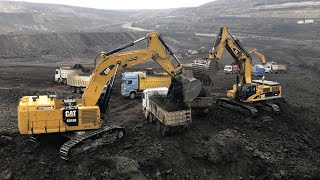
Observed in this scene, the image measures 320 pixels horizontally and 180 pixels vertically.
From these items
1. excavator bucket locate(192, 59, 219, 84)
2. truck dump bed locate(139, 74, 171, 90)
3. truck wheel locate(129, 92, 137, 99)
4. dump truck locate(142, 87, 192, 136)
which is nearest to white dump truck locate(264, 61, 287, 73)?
truck dump bed locate(139, 74, 171, 90)

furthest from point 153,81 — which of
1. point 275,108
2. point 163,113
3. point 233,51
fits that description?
point 163,113

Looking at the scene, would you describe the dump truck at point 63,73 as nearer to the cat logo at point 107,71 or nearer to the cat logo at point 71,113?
the cat logo at point 107,71

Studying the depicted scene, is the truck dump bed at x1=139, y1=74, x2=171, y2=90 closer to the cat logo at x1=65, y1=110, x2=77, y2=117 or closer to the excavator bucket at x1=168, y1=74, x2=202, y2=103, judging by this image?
the excavator bucket at x1=168, y1=74, x2=202, y2=103

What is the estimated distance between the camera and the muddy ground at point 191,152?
1577 cm

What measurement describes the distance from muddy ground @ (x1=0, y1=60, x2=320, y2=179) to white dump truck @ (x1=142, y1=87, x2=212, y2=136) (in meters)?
0.59

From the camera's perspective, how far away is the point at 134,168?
15.8 meters

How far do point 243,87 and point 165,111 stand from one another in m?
7.96

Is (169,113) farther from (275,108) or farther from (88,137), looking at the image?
(275,108)

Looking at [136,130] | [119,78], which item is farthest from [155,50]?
[119,78]

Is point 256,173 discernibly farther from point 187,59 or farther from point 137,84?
point 187,59

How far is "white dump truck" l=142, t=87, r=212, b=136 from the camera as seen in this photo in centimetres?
1869

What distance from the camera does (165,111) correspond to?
1869 centimetres

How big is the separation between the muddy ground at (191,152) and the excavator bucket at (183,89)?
194cm

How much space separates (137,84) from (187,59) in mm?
30911
